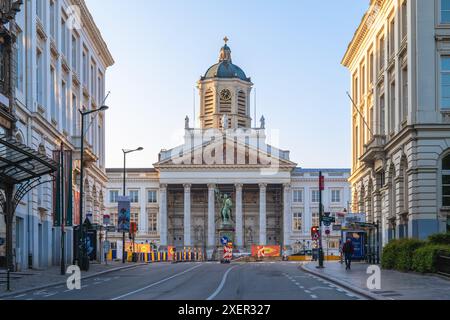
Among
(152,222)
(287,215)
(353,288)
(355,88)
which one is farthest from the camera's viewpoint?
(152,222)

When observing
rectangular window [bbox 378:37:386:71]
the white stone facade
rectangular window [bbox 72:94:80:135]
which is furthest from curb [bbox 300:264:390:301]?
rectangular window [bbox 72:94:80:135]

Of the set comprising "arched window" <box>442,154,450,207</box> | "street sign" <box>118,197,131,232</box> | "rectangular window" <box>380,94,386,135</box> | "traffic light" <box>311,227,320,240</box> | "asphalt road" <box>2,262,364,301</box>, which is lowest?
"asphalt road" <box>2,262,364,301</box>

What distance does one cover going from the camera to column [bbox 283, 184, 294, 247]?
15462cm

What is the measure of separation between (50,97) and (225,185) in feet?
317

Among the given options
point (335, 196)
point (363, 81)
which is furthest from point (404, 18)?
point (335, 196)

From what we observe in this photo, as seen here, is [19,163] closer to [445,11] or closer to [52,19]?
[445,11]

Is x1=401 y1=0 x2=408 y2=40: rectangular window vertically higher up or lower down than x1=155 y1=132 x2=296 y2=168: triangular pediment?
higher up

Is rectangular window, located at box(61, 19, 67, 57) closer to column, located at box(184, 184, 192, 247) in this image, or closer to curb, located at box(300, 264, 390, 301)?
curb, located at box(300, 264, 390, 301)

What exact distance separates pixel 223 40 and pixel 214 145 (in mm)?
23221

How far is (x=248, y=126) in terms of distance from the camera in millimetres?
163500

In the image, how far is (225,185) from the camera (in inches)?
6240

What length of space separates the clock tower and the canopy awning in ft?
388

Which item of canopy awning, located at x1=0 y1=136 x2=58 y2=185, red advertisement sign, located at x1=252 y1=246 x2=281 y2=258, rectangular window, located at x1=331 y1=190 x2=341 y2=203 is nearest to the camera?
canopy awning, located at x1=0 y1=136 x2=58 y2=185

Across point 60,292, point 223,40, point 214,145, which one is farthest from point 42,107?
point 223,40
